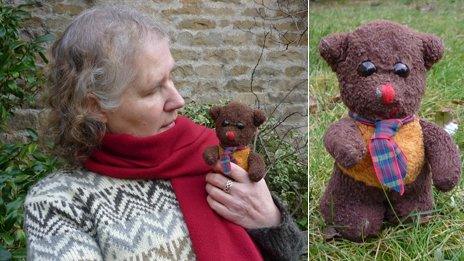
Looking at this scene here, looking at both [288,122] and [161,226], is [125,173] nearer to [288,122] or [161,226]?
[161,226]

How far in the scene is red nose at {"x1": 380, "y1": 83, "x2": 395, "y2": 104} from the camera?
138cm

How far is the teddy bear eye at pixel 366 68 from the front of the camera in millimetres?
1417

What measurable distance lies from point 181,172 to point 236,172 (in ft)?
0.39

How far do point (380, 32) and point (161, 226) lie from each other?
2.27ft

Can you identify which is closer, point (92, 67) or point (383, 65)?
point (92, 67)

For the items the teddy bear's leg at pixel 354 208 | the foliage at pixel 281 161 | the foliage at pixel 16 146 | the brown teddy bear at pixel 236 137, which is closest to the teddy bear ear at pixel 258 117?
the brown teddy bear at pixel 236 137

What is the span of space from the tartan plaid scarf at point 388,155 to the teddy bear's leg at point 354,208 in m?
0.10

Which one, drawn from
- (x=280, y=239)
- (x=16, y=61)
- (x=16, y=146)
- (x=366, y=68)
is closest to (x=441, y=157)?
(x=366, y=68)

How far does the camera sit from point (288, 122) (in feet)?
9.50

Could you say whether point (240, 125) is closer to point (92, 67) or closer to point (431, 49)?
point (92, 67)

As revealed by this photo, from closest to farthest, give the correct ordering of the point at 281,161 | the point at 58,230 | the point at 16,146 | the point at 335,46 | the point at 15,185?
the point at 58,230 < the point at 335,46 < the point at 15,185 < the point at 16,146 < the point at 281,161

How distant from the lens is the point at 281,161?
102 inches

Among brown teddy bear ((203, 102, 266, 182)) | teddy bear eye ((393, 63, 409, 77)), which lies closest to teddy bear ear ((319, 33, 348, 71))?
teddy bear eye ((393, 63, 409, 77))

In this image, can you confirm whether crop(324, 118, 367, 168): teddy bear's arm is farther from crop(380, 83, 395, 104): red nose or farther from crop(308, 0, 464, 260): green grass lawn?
crop(308, 0, 464, 260): green grass lawn
